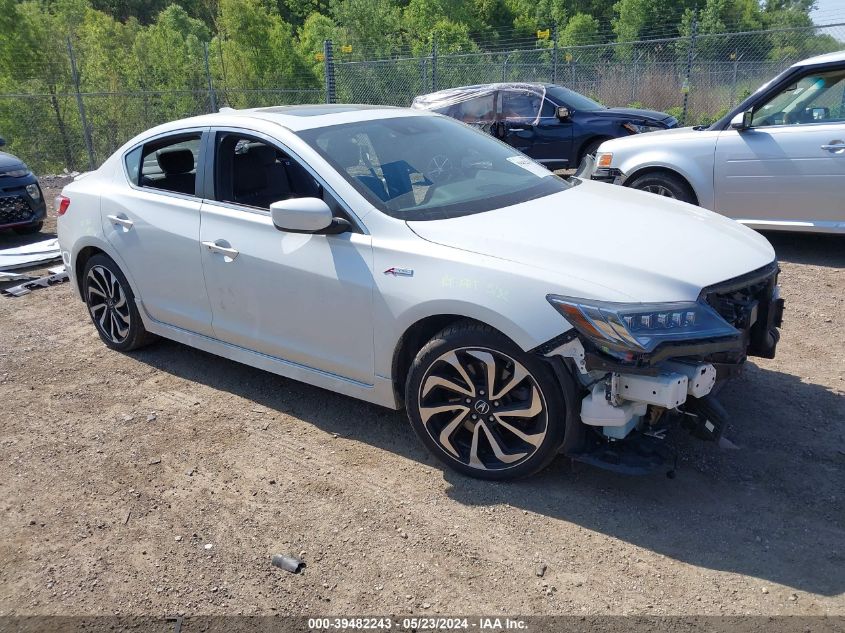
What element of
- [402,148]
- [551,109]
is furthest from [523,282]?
[551,109]

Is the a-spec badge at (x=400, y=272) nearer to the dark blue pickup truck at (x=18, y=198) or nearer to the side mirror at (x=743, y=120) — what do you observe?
the side mirror at (x=743, y=120)

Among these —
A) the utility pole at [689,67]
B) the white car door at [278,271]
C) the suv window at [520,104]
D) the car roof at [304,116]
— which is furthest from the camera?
the utility pole at [689,67]

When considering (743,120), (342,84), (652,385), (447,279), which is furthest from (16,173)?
(342,84)

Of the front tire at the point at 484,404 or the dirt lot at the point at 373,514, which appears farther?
the front tire at the point at 484,404

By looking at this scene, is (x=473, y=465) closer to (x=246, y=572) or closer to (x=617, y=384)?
(x=617, y=384)

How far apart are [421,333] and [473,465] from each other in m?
0.68

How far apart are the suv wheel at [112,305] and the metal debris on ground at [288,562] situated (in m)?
2.66

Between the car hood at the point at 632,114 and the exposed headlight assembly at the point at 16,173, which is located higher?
the exposed headlight assembly at the point at 16,173

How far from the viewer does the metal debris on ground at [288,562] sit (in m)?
3.04

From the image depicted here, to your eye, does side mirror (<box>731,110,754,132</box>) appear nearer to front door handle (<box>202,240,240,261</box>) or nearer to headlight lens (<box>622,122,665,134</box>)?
headlight lens (<box>622,122,665,134</box>)

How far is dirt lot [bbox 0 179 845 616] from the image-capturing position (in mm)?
2871

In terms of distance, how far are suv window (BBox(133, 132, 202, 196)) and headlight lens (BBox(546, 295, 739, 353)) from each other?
9.10 ft

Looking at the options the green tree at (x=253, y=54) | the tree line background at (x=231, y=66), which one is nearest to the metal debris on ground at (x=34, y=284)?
the tree line background at (x=231, y=66)

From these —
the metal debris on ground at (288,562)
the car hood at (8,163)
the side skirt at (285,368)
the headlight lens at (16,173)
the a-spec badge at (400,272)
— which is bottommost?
the metal debris on ground at (288,562)
